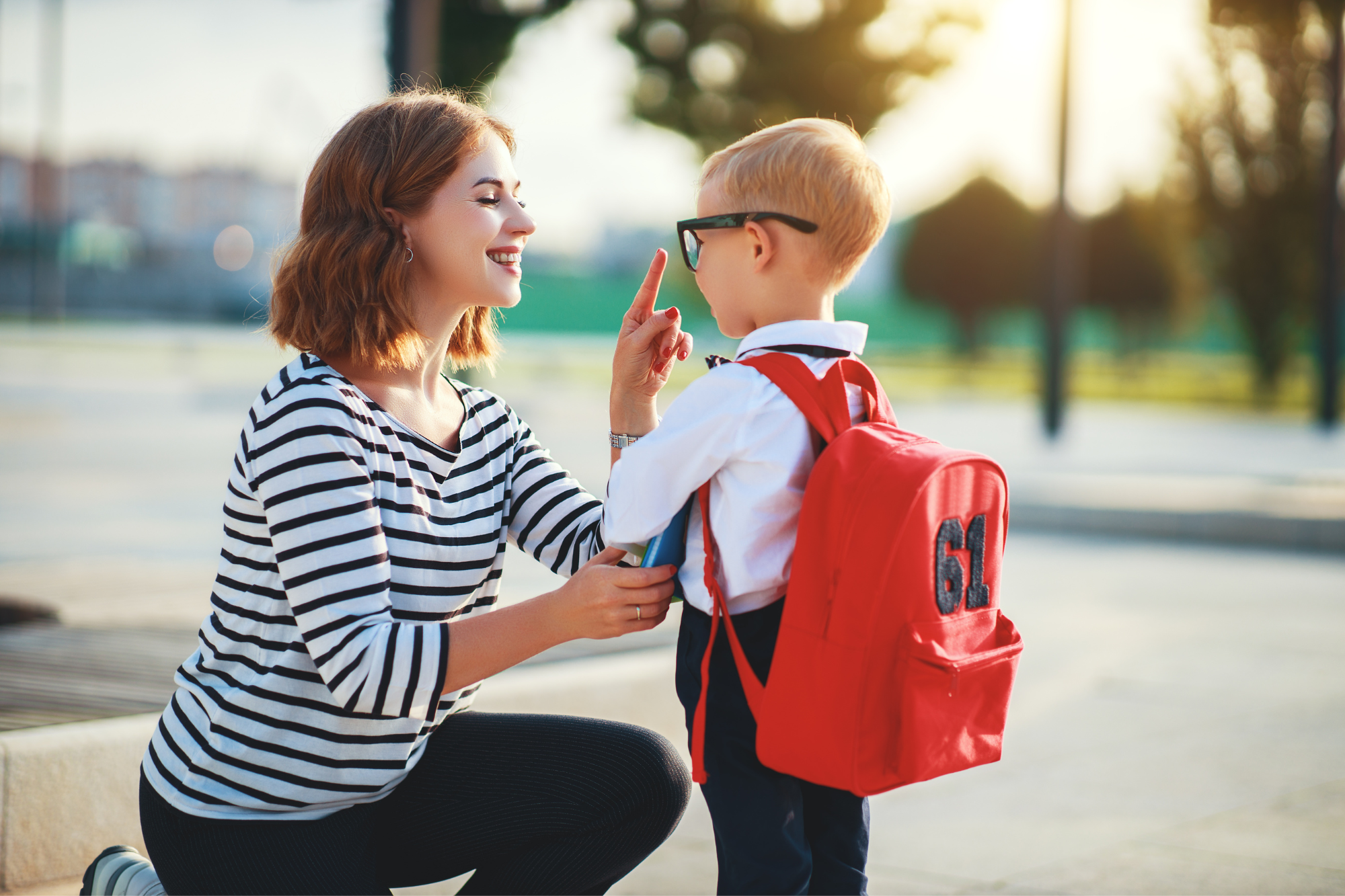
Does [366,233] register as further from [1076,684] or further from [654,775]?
[1076,684]

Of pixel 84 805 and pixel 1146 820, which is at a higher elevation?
pixel 84 805

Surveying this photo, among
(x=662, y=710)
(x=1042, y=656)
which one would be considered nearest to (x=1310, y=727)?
(x=1042, y=656)

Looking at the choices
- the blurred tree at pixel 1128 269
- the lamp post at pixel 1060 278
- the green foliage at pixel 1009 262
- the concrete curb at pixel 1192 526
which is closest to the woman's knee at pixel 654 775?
the concrete curb at pixel 1192 526

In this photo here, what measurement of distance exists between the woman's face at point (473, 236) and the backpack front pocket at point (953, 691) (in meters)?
0.92

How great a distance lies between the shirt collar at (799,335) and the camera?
2.04m

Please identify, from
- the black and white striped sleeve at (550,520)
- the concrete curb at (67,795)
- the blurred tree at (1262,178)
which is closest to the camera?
the black and white striped sleeve at (550,520)

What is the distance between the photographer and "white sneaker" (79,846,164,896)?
216 centimetres

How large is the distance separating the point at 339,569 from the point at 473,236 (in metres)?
0.62

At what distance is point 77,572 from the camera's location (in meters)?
5.61

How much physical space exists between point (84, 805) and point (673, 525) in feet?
5.54

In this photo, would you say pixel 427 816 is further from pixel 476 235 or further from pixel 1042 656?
pixel 1042 656

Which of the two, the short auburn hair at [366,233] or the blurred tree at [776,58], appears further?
the blurred tree at [776,58]

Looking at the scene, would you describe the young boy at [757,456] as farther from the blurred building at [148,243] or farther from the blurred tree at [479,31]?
the blurred building at [148,243]

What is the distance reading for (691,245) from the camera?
2117 millimetres
